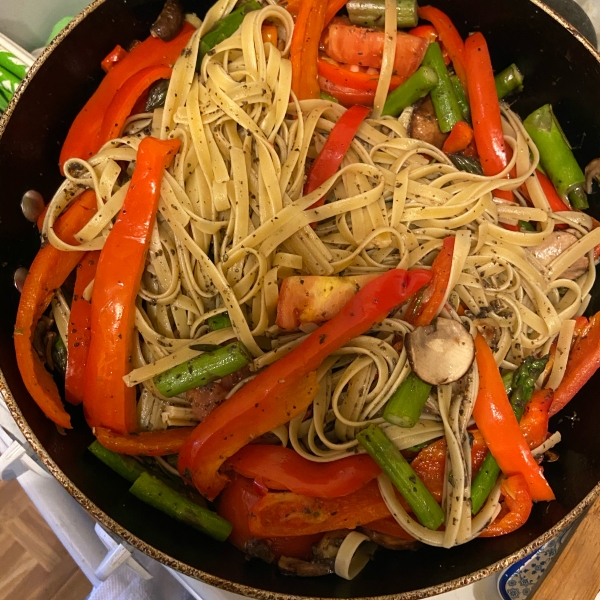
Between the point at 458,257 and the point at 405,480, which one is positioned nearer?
the point at 405,480

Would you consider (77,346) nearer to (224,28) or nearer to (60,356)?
(60,356)

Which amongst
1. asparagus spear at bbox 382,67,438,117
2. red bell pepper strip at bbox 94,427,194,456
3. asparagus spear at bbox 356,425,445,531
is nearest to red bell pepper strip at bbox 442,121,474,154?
asparagus spear at bbox 382,67,438,117

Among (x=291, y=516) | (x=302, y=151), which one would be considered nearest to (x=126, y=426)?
(x=291, y=516)

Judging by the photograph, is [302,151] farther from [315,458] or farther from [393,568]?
[393,568]

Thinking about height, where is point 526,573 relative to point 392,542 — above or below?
below

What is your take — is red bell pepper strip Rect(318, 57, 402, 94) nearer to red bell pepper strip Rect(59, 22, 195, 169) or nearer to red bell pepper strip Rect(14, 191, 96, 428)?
red bell pepper strip Rect(59, 22, 195, 169)

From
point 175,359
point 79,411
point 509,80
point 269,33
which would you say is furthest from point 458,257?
point 79,411

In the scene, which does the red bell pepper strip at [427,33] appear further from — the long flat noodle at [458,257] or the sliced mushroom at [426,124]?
the long flat noodle at [458,257]
